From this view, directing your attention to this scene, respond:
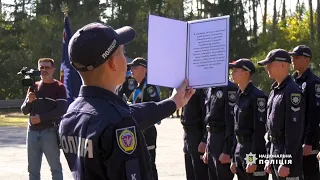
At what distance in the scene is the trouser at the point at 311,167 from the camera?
6.70m

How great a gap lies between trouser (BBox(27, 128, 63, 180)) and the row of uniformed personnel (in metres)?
1.94

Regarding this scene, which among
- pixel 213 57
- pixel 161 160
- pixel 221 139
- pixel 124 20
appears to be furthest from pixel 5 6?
pixel 213 57

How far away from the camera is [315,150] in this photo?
6.74 metres

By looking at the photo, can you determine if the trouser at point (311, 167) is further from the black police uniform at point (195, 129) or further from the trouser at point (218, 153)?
the black police uniform at point (195, 129)

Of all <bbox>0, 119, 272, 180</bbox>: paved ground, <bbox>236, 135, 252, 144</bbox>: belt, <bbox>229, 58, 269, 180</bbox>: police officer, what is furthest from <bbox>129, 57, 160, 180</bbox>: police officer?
<bbox>0, 119, 272, 180</bbox>: paved ground

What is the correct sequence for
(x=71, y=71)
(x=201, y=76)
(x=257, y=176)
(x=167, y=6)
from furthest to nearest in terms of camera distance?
(x=167, y=6) < (x=71, y=71) < (x=257, y=176) < (x=201, y=76)

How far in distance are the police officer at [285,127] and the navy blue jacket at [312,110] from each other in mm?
1059

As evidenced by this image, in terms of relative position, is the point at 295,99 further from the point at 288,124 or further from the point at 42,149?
the point at 42,149

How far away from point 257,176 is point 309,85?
1420 mm

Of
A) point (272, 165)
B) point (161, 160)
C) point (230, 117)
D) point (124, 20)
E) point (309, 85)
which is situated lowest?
point (161, 160)

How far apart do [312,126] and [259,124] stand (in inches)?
35.7

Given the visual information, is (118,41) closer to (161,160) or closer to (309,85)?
(309,85)

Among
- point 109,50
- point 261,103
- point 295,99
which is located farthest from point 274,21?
point 109,50

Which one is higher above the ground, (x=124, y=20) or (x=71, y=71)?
(x=124, y=20)
